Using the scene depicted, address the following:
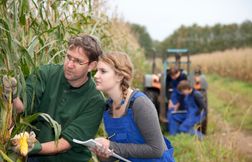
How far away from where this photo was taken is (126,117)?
219cm

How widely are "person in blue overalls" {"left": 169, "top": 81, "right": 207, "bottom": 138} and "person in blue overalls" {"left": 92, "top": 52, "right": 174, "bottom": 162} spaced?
3.92m

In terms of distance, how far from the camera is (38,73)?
2.32 m

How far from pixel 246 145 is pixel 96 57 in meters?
4.28

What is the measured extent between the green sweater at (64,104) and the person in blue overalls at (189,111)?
12.6ft

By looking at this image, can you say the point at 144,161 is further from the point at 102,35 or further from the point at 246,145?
the point at 246,145

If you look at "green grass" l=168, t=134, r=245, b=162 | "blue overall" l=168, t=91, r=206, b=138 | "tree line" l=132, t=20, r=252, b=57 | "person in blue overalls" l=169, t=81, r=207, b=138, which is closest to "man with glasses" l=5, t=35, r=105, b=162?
"green grass" l=168, t=134, r=245, b=162

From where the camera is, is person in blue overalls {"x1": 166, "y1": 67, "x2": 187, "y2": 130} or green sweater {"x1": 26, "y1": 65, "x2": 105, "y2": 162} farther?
person in blue overalls {"x1": 166, "y1": 67, "x2": 187, "y2": 130}

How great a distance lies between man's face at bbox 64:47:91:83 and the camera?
7.32 ft

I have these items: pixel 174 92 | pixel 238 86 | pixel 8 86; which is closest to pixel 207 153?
pixel 174 92

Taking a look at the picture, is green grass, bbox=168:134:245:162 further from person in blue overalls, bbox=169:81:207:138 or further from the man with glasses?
the man with glasses

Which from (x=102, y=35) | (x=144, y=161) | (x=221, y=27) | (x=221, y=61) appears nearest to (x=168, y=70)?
(x=102, y=35)

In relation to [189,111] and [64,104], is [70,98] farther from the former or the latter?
[189,111]

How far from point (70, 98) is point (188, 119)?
4.07 meters

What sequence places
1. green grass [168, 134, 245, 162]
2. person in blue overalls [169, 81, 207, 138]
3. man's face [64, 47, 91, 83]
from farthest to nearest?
person in blue overalls [169, 81, 207, 138]
green grass [168, 134, 245, 162]
man's face [64, 47, 91, 83]
